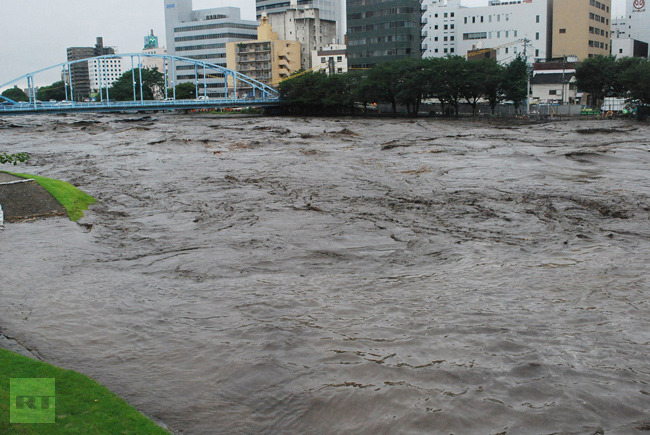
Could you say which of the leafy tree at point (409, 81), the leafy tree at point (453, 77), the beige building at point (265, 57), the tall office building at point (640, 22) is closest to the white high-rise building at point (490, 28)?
the tall office building at point (640, 22)

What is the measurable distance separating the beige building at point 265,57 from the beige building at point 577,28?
6024 centimetres

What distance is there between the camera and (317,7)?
166 m

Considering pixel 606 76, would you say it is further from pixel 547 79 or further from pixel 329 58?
pixel 329 58

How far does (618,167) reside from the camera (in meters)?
30.3

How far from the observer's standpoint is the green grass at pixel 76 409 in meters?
5.95

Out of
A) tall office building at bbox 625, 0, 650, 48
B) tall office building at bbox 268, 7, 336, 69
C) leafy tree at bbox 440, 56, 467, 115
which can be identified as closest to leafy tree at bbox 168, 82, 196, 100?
tall office building at bbox 268, 7, 336, 69

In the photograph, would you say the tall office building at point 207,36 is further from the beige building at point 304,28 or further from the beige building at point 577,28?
the beige building at point 577,28

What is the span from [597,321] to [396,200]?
11.6 m

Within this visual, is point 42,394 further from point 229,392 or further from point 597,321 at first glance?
point 597,321

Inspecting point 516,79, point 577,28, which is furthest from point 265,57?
point 516,79

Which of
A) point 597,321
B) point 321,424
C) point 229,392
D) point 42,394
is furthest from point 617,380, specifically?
point 42,394

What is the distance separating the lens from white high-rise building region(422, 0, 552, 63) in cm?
10675

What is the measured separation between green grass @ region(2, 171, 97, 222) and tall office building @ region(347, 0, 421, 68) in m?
96.9

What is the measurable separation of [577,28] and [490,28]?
14298 mm
